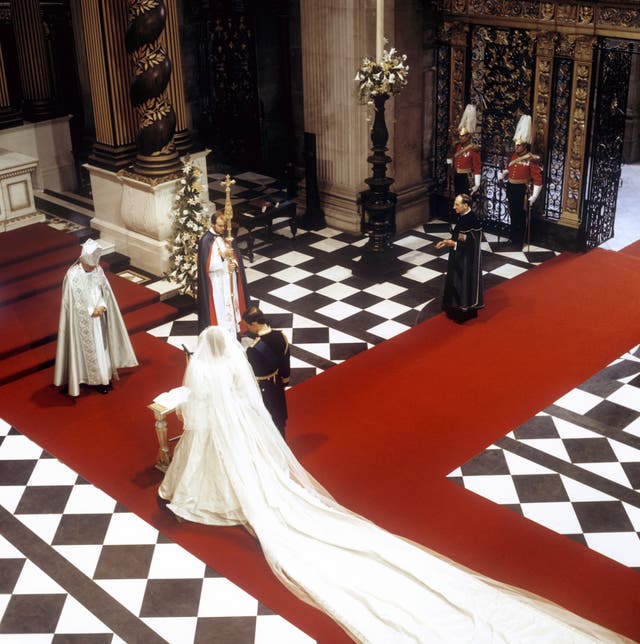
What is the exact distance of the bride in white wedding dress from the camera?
5637mm

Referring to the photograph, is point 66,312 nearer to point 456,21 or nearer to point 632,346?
point 632,346

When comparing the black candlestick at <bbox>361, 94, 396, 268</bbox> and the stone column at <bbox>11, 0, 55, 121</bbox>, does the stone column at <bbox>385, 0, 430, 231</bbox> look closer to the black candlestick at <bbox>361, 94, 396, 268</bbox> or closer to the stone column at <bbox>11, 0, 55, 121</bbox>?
the black candlestick at <bbox>361, 94, 396, 268</bbox>

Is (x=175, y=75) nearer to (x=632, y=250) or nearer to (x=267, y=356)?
(x=267, y=356)

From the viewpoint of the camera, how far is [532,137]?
1145cm

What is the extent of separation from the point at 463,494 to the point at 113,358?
3402 millimetres

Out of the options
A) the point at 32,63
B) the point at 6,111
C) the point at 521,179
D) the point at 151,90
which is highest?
the point at 151,90

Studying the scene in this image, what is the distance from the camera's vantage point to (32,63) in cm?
1277

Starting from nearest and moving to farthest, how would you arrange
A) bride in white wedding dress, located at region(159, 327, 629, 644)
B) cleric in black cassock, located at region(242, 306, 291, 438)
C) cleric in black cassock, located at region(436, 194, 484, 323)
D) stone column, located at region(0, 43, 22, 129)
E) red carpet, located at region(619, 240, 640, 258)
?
bride in white wedding dress, located at region(159, 327, 629, 644)
cleric in black cassock, located at region(242, 306, 291, 438)
cleric in black cassock, located at region(436, 194, 484, 323)
red carpet, located at region(619, 240, 640, 258)
stone column, located at region(0, 43, 22, 129)

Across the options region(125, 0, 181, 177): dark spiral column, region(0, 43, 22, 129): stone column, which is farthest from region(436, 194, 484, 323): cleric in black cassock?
region(0, 43, 22, 129): stone column

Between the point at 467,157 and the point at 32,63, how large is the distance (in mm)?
5811

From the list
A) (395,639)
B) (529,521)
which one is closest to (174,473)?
(395,639)

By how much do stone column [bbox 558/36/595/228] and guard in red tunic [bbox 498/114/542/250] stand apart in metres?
0.37

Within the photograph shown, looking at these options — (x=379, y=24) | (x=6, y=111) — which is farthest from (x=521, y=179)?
(x=6, y=111)

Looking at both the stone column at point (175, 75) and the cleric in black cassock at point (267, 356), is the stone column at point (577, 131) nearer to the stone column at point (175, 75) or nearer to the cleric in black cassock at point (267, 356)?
the stone column at point (175, 75)
